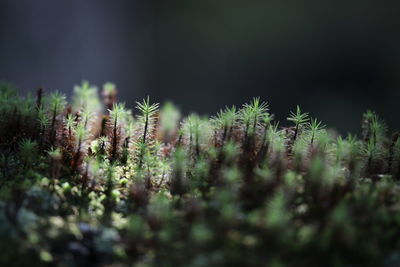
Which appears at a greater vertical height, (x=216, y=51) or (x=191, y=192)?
(x=216, y=51)

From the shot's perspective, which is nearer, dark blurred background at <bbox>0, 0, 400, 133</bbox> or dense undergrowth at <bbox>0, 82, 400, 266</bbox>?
dense undergrowth at <bbox>0, 82, 400, 266</bbox>

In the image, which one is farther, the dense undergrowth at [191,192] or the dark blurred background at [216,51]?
the dark blurred background at [216,51]

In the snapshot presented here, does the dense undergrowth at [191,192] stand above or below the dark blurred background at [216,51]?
below

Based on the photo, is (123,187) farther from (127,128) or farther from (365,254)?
(365,254)

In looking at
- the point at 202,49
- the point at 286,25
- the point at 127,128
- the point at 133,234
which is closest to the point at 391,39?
the point at 286,25
